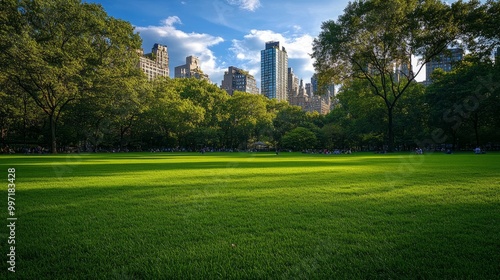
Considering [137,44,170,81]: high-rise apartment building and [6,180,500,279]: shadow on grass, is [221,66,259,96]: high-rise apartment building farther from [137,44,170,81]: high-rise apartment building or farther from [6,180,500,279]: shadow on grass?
[6,180,500,279]: shadow on grass

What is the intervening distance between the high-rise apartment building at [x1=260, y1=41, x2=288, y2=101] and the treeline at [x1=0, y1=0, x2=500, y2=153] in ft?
384

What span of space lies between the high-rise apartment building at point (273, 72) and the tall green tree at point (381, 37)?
496 feet

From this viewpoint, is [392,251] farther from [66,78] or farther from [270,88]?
[270,88]

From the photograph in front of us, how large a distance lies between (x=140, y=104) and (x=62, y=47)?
11.3m

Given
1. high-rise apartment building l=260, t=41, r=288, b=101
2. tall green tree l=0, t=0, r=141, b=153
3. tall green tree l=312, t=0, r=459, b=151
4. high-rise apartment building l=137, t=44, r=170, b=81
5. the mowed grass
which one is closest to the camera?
the mowed grass

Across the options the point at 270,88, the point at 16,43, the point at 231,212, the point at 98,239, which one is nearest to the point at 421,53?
the point at 231,212

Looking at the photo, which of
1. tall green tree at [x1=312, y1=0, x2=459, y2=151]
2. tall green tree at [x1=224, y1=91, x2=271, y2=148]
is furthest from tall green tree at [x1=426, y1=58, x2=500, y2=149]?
tall green tree at [x1=224, y1=91, x2=271, y2=148]

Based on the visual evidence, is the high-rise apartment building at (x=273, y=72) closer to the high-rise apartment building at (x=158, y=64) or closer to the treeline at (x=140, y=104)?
the high-rise apartment building at (x=158, y=64)

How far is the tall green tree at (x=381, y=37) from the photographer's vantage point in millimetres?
30156

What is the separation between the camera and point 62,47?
32.9m

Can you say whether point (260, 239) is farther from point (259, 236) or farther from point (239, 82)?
point (239, 82)

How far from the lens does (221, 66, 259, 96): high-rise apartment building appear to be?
15625 cm

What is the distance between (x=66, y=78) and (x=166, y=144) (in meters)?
37.3

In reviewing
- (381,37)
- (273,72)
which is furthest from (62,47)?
(273,72)
